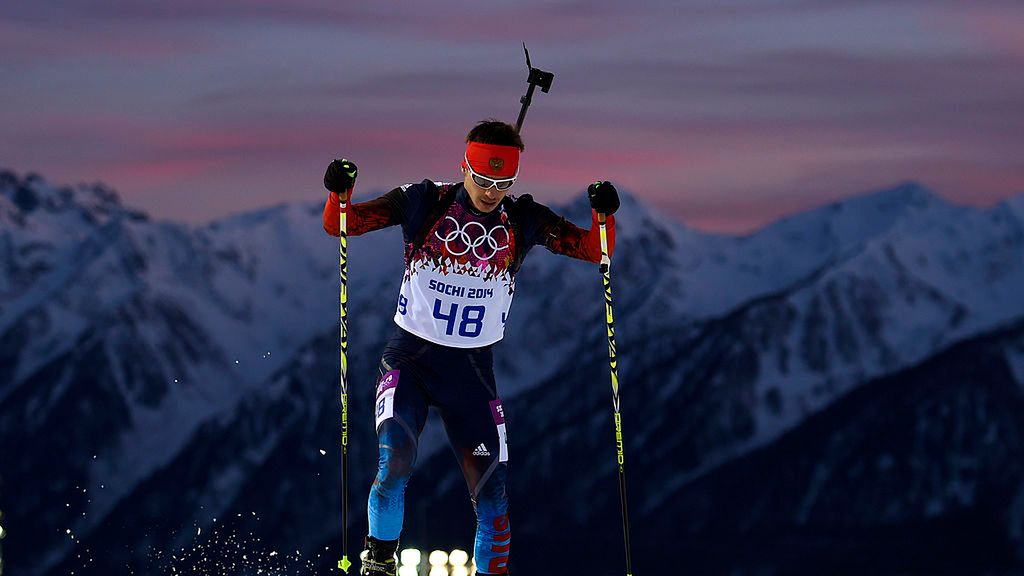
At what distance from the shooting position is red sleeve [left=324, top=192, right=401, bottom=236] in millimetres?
11984

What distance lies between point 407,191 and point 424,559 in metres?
3.86

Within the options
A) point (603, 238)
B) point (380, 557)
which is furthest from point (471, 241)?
point (380, 557)

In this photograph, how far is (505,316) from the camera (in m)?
12.4

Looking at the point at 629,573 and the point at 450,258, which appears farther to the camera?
the point at 629,573

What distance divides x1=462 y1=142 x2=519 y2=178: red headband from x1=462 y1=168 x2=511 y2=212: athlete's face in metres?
0.05

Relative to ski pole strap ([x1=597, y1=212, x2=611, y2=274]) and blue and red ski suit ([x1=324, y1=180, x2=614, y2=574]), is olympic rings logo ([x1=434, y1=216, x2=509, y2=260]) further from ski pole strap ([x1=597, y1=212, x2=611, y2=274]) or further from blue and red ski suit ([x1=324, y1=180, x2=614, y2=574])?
ski pole strap ([x1=597, y1=212, x2=611, y2=274])

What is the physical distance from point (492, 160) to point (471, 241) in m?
0.73

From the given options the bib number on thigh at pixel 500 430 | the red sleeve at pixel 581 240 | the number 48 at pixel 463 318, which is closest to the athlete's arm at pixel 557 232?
the red sleeve at pixel 581 240

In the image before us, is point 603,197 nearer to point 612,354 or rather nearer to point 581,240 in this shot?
point 581,240

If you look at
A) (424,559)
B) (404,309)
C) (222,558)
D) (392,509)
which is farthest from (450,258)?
(222,558)

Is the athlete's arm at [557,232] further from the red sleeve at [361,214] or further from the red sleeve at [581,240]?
the red sleeve at [361,214]

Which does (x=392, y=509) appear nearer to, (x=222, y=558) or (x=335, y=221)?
(x=335, y=221)

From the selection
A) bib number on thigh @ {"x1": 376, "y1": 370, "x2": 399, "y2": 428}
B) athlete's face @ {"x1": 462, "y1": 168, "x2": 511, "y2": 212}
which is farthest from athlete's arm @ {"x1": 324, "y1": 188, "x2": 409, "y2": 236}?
bib number on thigh @ {"x1": 376, "y1": 370, "x2": 399, "y2": 428}

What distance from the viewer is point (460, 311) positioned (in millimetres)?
12016
